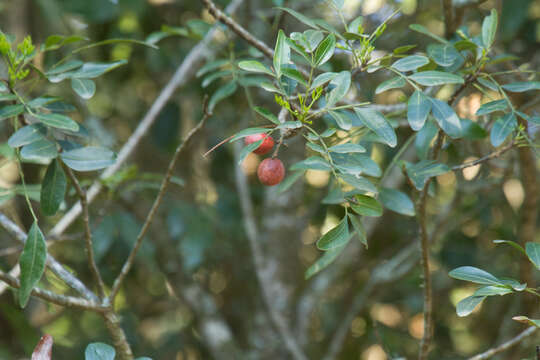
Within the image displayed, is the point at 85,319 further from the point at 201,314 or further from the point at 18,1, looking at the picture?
the point at 18,1

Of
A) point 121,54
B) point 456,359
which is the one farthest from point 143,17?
point 456,359

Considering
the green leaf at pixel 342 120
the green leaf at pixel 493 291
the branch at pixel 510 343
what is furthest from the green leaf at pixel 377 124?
the branch at pixel 510 343

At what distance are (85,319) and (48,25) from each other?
132 cm

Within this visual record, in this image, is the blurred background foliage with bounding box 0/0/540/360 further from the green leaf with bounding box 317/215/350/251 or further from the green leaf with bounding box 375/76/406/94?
the green leaf with bounding box 317/215/350/251

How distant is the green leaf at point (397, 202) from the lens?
1.00 metres

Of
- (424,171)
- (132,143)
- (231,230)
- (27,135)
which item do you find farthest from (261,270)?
(27,135)

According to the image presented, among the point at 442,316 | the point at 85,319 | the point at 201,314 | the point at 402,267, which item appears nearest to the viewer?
the point at 402,267

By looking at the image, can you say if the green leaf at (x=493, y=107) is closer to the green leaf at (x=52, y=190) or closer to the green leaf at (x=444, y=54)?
the green leaf at (x=444, y=54)

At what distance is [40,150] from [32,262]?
166 millimetres

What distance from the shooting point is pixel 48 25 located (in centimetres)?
212

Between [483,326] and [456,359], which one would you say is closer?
[456,359]

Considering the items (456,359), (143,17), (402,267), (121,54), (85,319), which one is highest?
(143,17)

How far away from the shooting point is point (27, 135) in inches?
31.4

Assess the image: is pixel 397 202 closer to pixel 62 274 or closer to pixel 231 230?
pixel 62 274
